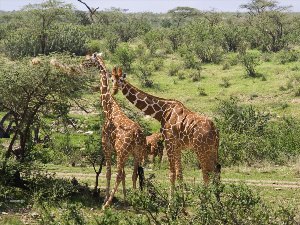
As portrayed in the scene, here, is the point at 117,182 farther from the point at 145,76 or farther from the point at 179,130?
the point at 145,76

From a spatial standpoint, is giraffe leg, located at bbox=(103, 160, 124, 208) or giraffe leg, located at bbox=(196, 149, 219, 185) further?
giraffe leg, located at bbox=(103, 160, 124, 208)

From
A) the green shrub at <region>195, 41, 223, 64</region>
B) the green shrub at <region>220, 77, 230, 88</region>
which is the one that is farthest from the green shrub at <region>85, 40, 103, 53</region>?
the green shrub at <region>220, 77, 230, 88</region>

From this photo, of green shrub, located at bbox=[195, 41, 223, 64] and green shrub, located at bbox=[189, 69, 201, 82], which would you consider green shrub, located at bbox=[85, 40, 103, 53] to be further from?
green shrub, located at bbox=[189, 69, 201, 82]

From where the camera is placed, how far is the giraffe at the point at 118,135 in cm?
1310

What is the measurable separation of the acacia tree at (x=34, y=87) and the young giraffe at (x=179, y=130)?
149 centimetres

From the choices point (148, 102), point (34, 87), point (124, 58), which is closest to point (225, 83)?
point (124, 58)

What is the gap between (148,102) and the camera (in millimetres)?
13656

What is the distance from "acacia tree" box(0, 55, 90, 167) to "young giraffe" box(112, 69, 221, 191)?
149 centimetres

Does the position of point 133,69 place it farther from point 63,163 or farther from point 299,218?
point 299,218

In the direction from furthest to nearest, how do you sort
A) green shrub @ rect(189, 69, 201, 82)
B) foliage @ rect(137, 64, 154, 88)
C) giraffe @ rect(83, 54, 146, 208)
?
green shrub @ rect(189, 69, 201, 82) < foliage @ rect(137, 64, 154, 88) < giraffe @ rect(83, 54, 146, 208)

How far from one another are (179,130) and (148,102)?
1.11m

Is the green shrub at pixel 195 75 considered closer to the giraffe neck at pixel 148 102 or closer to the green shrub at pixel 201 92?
the green shrub at pixel 201 92

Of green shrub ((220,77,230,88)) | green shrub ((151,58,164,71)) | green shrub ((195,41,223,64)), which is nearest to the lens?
green shrub ((220,77,230,88))

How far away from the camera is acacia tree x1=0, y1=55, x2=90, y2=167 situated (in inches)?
555
